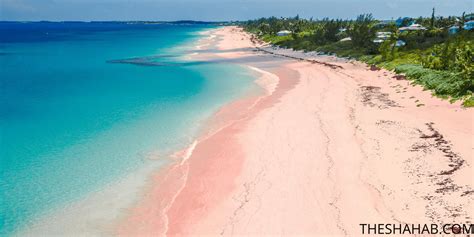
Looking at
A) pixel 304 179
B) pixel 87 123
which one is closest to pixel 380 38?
pixel 87 123

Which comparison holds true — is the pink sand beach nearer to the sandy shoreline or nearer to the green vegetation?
the sandy shoreline

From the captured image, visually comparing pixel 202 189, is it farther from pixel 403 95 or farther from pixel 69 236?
pixel 403 95

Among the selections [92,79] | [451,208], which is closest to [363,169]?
[451,208]

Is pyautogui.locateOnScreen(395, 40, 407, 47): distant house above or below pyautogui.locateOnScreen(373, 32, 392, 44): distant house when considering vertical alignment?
below

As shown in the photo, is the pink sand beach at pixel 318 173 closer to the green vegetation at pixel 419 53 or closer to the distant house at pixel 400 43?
the green vegetation at pixel 419 53

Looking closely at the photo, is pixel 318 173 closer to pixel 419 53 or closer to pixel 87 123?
pixel 87 123

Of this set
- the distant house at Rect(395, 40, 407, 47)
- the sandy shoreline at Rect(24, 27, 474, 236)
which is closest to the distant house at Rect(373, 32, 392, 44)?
the distant house at Rect(395, 40, 407, 47)

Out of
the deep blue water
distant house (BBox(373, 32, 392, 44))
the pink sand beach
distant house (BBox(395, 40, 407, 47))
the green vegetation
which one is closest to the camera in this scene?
the pink sand beach
